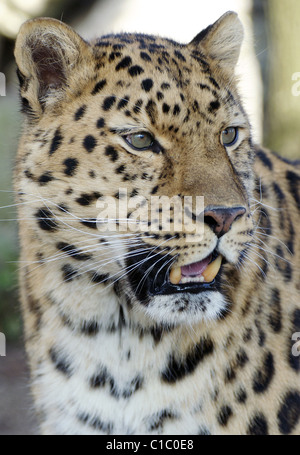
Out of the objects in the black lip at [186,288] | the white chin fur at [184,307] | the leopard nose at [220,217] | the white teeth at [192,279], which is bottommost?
the white chin fur at [184,307]

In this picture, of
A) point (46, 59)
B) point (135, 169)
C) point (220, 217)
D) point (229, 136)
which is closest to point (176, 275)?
point (220, 217)

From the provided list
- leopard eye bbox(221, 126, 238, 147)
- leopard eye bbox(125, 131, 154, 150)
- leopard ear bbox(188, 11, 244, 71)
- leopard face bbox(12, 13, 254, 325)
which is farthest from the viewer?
leopard ear bbox(188, 11, 244, 71)

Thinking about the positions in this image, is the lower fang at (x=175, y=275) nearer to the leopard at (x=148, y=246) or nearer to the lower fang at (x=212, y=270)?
the leopard at (x=148, y=246)

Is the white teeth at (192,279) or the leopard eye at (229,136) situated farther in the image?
the leopard eye at (229,136)

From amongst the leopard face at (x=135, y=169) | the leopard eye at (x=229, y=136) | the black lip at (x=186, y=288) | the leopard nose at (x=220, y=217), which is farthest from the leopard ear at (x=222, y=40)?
the black lip at (x=186, y=288)

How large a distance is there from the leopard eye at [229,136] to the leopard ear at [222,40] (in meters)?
0.52

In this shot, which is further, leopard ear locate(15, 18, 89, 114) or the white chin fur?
leopard ear locate(15, 18, 89, 114)

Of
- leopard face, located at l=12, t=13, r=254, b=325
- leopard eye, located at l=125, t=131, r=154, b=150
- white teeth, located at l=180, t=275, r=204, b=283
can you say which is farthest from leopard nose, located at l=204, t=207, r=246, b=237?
leopard eye, located at l=125, t=131, r=154, b=150

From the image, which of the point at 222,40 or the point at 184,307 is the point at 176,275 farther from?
the point at 222,40

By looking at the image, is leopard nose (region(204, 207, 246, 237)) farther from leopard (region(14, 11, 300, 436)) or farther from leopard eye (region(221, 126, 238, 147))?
leopard eye (region(221, 126, 238, 147))

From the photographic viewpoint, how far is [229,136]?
12.4 feet

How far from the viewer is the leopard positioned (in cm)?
341

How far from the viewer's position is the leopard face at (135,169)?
3.35m
